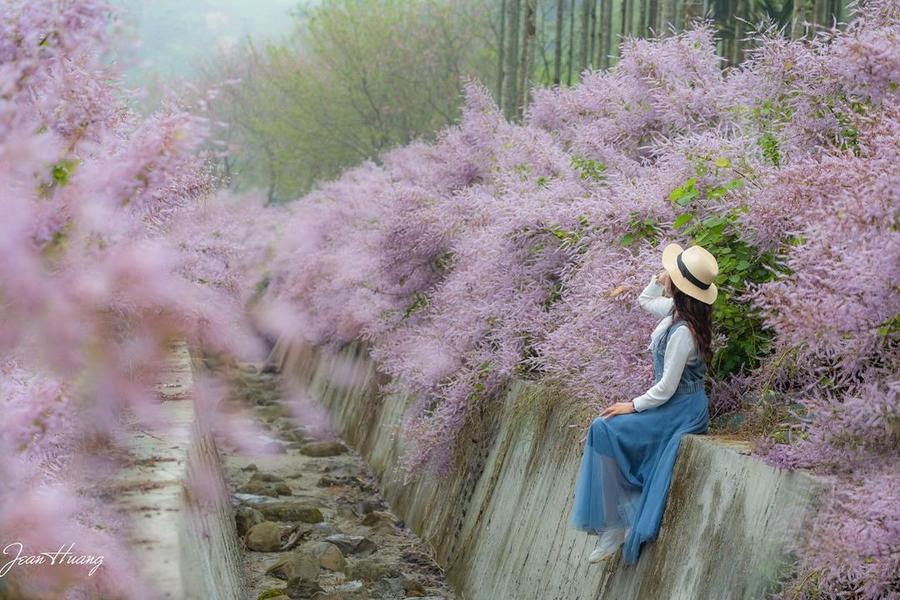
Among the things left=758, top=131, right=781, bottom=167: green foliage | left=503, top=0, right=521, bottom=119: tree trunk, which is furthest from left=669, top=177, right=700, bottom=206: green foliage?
left=503, top=0, right=521, bottom=119: tree trunk

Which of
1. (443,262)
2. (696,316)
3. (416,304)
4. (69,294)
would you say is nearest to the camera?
(69,294)

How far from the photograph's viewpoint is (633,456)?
268 inches

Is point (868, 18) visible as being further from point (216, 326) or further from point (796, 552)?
point (216, 326)

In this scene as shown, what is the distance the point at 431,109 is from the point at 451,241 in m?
25.3

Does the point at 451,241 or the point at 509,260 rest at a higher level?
the point at 509,260

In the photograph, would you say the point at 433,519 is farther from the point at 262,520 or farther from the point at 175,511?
the point at 175,511

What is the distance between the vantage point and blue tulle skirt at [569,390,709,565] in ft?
22.0

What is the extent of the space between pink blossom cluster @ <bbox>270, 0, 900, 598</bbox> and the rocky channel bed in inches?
43.3

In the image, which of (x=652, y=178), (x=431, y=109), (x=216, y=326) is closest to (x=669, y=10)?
(x=652, y=178)

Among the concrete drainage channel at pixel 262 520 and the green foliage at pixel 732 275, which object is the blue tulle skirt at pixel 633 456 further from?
the concrete drainage channel at pixel 262 520

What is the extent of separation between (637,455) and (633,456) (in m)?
0.02

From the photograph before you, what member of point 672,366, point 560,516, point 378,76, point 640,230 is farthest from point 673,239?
point 378,76

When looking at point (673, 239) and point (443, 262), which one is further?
point (443, 262)

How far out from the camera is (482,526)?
34.3 feet
